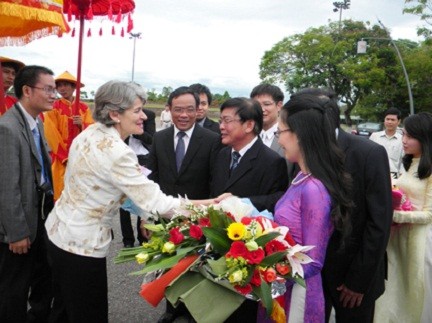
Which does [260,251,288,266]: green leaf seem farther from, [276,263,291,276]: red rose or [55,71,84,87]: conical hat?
[55,71,84,87]: conical hat

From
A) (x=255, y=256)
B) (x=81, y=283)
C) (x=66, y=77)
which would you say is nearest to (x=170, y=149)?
(x=81, y=283)

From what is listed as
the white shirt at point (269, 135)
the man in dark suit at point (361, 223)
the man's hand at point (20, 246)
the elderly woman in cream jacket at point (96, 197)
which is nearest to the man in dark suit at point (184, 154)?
the white shirt at point (269, 135)

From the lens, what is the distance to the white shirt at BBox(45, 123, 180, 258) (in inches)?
A: 90.1

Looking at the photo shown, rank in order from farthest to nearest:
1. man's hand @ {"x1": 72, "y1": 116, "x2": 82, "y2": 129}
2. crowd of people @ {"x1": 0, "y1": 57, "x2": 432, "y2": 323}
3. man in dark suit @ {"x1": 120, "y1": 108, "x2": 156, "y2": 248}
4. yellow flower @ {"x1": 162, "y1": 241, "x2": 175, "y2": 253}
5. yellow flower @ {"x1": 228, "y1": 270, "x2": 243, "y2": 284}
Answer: man in dark suit @ {"x1": 120, "y1": 108, "x2": 156, "y2": 248}, man's hand @ {"x1": 72, "y1": 116, "x2": 82, "y2": 129}, crowd of people @ {"x1": 0, "y1": 57, "x2": 432, "y2": 323}, yellow flower @ {"x1": 162, "y1": 241, "x2": 175, "y2": 253}, yellow flower @ {"x1": 228, "y1": 270, "x2": 243, "y2": 284}

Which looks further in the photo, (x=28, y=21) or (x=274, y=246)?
(x=28, y=21)

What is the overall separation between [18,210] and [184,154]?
4.45 ft

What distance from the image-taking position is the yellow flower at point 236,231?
180 centimetres

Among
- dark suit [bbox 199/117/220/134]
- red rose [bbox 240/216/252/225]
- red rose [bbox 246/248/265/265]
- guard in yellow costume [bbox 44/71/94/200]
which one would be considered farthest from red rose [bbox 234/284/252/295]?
dark suit [bbox 199/117/220/134]

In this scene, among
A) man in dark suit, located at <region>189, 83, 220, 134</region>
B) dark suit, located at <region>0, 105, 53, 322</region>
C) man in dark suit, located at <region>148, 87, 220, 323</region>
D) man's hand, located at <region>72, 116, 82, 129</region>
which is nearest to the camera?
dark suit, located at <region>0, 105, 53, 322</region>

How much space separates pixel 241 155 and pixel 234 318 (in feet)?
3.51

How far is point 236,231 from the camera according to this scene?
1802 mm

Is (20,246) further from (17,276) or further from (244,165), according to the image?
(244,165)

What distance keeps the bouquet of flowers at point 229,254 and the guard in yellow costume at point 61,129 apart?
10.1ft

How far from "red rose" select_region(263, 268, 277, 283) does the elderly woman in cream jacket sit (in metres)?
0.72
